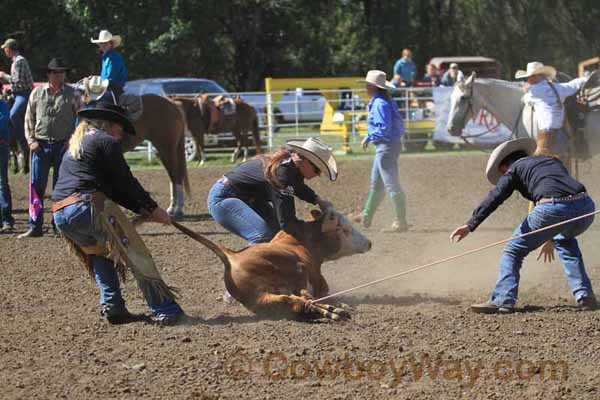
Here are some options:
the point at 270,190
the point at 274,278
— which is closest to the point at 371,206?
the point at 270,190

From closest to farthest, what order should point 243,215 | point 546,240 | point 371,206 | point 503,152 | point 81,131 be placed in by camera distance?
1. point 81,131
2. point 546,240
3. point 503,152
4. point 243,215
5. point 371,206

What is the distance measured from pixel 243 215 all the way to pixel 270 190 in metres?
0.27

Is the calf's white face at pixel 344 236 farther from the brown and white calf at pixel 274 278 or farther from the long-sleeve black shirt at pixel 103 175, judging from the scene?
the long-sleeve black shirt at pixel 103 175

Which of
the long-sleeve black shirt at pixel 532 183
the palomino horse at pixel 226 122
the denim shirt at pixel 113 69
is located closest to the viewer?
the long-sleeve black shirt at pixel 532 183

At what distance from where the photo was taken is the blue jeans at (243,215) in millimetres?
6586

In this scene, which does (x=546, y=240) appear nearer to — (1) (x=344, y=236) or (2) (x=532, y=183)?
(2) (x=532, y=183)

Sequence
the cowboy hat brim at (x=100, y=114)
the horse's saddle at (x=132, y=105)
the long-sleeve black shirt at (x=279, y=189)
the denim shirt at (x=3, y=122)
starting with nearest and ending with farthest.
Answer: the cowboy hat brim at (x=100, y=114) < the long-sleeve black shirt at (x=279, y=189) < the denim shirt at (x=3, y=122) < the horse's saddle at (x=132, y=105)

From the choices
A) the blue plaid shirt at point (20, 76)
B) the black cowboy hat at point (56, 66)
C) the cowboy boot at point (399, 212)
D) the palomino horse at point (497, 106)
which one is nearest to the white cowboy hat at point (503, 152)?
the cowboy boot at point (399, 212)

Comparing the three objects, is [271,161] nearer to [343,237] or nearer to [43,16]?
[343,237]

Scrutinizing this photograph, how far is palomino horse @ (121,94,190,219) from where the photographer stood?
37.7ft

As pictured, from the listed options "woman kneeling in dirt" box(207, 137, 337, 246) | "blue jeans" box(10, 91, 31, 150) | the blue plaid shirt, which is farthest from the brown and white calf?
"blue jeans" box(10, 91, 31, 150)

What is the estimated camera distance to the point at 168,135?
1166cm

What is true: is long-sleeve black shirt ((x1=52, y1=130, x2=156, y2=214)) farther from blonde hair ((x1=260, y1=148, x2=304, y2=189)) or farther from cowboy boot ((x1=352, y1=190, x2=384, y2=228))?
cowboy boot ((x1=352, y1=190, x2=384, y2=228))
